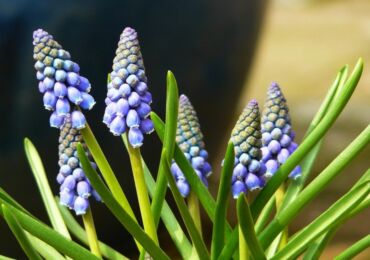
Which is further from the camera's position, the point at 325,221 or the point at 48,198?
the point at 48,198

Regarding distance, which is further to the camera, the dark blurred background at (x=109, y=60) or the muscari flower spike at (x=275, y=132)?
the dark blurred background at (x=109, y=60)

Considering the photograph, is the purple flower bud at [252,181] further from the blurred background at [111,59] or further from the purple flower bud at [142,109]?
the blurred background at [111,59]

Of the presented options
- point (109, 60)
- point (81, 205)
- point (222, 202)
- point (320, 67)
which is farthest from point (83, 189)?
point (320, 67)

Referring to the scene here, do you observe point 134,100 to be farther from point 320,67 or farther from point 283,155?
point 320,67

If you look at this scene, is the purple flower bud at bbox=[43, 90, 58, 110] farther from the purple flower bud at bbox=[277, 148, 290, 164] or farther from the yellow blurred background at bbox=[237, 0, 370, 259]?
the yellow blurred background at bbox=[237, 0, 370, 259]

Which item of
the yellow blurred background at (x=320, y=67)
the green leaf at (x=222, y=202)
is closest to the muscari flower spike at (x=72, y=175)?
the green leaf at (x=222, y=202)
